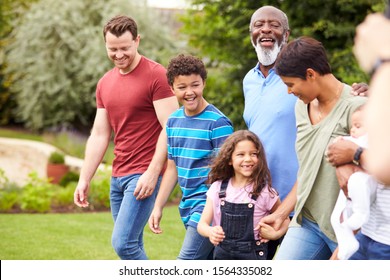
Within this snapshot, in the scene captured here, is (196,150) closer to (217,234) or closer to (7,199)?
(217,234)

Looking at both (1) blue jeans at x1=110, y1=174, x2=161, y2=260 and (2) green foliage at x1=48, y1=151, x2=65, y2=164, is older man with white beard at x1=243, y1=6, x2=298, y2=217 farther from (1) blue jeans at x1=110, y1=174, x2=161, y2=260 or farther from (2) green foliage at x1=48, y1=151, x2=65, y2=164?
(2) green foliage at x1=48, y1=151, x2=65, y2=164

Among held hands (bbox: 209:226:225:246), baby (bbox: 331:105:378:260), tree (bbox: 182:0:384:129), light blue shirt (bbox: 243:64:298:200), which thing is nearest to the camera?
baby (bbox: 331:105:378:260)

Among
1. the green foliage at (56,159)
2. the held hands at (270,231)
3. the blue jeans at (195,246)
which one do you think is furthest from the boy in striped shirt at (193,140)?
the green foliage at (56,159)

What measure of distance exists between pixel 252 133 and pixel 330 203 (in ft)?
2.75

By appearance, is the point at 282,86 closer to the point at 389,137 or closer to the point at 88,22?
the point at 389,137

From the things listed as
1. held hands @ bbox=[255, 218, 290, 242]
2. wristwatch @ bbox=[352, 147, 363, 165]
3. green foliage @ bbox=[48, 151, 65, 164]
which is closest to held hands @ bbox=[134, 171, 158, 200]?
held hands @ bbox=[255, 218, 290, 242]

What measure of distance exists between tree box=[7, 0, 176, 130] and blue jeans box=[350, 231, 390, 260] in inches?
626

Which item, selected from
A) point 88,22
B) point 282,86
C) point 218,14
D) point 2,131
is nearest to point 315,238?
point 282,86

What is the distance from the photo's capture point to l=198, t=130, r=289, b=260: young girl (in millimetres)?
4180

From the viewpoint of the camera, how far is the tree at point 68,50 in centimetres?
1944

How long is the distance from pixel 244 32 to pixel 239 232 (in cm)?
840

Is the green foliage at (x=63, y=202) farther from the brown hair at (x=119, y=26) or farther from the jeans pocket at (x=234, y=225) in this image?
the jeans pocket at (x=234, y=225)

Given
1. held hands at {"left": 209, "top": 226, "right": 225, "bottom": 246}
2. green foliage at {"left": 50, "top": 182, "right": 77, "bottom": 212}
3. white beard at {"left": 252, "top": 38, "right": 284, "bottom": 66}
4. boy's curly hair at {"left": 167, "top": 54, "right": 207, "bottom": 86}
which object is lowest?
green foliage at {"left": 50, "top": 182, "right": 77, "bottom": 212}

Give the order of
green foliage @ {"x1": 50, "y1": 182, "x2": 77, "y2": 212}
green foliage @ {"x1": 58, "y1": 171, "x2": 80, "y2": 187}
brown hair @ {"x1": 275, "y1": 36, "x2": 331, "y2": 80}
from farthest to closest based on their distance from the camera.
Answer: green foliage @ {"x1": 58, "y1": 171, "x2": 80, "y2": 187} < green foliage @ {"x1": 50, "y1": 182, "x2": 77, "y2": 212} < brown hair @ {"x1": 275, "y1": 36, "x2": 331, "y2": 80}
